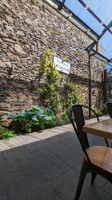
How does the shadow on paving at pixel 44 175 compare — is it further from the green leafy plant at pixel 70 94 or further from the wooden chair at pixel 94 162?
the green leafy plant at pixel 70 94

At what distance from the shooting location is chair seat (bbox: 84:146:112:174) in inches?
25.7

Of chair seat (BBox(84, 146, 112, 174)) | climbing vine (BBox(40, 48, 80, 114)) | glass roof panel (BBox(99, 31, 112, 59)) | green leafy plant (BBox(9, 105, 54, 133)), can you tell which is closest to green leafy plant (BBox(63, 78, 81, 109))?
climbing vine (BBox(40, 48, 80, 114))

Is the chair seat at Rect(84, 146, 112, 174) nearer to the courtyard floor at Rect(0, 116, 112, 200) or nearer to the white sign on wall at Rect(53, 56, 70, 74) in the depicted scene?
the courtyard floor at Rect(0, 116, 112, 200)

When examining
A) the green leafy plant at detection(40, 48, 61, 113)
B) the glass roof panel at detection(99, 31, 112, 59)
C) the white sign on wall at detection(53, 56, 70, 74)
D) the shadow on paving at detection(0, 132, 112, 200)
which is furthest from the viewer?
the glass roof panel at detection(99, 31, 112, 59)

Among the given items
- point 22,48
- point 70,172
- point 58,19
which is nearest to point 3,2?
point 22,48

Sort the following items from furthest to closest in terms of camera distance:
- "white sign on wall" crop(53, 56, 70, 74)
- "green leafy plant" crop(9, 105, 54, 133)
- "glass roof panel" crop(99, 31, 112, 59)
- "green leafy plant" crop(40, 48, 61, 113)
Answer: "glass roof panel" crop(99, 31, 112, 59) < "white sign on wall" crop(53, 56, 70, 74) < "green leafy plant" crop(40, 48, 61, 113) < "green leafy plant" crop(9, 105, 54, 133)

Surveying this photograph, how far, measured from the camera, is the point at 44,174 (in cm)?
109

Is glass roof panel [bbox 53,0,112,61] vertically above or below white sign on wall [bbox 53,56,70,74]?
above

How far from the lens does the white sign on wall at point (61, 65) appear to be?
147 inches

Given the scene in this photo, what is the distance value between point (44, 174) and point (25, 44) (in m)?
3.26

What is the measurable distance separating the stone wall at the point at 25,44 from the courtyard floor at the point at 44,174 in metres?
1.47

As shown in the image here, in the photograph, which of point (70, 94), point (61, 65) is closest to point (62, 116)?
point (70, 94)

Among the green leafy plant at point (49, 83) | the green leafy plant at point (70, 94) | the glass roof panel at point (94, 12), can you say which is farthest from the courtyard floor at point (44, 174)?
the glass roof panel at point (94, 12)

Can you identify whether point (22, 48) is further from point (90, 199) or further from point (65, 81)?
point (90, 199)
